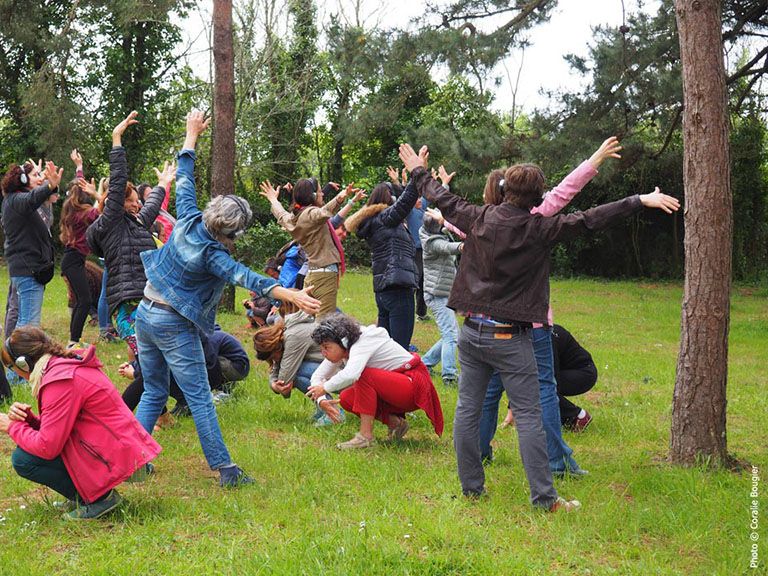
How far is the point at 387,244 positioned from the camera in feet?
26.2

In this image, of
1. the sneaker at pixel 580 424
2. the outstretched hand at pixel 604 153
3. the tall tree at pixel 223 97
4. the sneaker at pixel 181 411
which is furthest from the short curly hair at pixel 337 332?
the tall tree at pixel 223 97

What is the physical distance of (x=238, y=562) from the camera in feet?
12.7

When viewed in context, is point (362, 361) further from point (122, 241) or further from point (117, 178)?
point (122, 241)

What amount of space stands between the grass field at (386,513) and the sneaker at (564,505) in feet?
0.21

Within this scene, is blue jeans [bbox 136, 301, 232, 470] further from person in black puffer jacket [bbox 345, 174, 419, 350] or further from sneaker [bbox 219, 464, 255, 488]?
person in black puffer jacket [bbox 345, 174, 419, 350]

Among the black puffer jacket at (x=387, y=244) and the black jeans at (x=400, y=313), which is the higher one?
the black puffer jacket at (x=387, y=244)

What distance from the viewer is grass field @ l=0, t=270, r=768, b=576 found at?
12.7 feet

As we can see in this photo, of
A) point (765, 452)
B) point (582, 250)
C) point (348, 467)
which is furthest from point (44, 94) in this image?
point (765, 452)

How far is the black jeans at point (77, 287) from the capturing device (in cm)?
902

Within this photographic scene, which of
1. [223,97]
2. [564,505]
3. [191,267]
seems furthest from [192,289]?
[223,97]

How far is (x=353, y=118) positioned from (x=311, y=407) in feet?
26.7

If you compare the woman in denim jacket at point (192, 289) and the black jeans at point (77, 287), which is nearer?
the woman in denim jacket at point (192, 289)

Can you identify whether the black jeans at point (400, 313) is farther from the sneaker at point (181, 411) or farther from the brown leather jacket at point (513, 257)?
the brown leather jacket at point (513, 257)

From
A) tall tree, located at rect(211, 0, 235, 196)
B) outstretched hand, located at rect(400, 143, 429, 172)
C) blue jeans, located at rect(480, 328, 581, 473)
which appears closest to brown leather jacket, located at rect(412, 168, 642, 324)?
outstretched hand, located at rect(400, 143, 429, 172)
